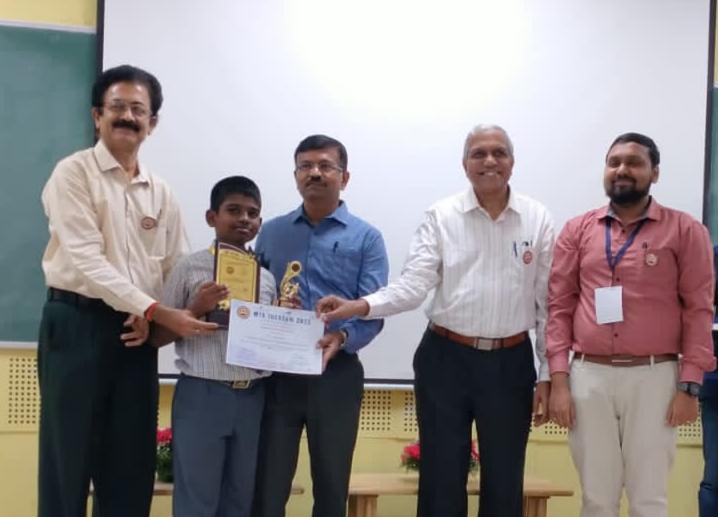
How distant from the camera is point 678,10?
14.3 ft

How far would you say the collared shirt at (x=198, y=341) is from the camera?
266 cm

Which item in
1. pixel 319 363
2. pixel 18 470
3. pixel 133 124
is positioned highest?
pixel 133 124

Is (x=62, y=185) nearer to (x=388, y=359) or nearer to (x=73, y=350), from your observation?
(x=73, y=350)

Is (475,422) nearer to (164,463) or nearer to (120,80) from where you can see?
(164,463)

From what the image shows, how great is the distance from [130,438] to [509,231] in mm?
1669

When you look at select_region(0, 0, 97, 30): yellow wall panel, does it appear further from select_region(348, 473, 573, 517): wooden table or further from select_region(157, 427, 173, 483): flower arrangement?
select_region(348, 473, 573, 517): wooden table

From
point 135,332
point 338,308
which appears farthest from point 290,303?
point 135,332

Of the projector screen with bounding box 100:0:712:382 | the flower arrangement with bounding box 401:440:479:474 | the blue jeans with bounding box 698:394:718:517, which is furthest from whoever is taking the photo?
the projector screen with bounding box 100:0:712:382

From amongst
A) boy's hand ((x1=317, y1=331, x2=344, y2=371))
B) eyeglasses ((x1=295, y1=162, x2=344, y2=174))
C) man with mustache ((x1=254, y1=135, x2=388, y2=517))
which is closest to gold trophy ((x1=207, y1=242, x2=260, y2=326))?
man with mustache ((x1=254, y1=135, x2=388, y2=517))

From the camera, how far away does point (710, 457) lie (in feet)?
11.4

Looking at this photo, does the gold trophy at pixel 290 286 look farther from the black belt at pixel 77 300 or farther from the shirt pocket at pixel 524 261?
the shirt pocket at pixel 524 261

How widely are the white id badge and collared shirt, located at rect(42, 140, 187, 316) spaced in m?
1.65

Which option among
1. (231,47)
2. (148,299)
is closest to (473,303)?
(148,299)

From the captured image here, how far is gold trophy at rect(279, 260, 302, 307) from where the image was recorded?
2.80m
